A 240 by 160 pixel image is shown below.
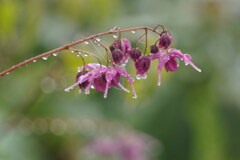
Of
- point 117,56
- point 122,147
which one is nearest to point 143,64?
point 117,56

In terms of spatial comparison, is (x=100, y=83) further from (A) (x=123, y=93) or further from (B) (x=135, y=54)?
(A) (x=123, y=93)

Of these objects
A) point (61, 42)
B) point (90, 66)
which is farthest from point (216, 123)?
point (90, 66)

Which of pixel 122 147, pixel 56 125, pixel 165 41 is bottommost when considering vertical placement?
pixel 122 147

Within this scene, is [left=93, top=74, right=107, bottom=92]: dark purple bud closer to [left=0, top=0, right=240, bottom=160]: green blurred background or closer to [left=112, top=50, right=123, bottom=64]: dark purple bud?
[left=112, top=50, right=123, bottom=64]: dark purple bud

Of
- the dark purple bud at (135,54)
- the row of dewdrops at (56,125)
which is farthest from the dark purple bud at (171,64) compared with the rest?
the row of dewdrops at (56,125)

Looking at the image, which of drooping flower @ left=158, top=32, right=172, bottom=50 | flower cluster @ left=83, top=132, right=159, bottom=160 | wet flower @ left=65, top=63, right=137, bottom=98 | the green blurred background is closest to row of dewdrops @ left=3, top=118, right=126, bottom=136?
the green blurred background

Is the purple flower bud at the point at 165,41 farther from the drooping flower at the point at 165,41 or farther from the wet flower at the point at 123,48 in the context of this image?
the wet flower at the point at 123,48

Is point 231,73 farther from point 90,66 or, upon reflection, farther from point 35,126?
point 90,66
